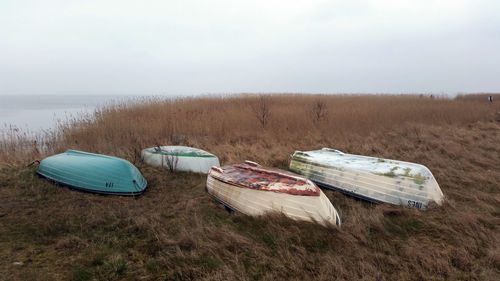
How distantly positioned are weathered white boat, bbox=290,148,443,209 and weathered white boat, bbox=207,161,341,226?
35.1 inches

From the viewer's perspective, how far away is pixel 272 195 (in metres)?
2.94

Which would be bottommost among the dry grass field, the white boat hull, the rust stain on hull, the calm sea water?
the calm sea water

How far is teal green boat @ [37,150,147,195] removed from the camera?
3549 millimetres

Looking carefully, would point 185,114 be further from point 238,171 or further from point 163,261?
point 163,261

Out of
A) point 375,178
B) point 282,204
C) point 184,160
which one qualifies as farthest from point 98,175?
point 375,178

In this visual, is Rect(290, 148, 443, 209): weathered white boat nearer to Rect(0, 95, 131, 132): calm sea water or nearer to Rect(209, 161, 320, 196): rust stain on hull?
Rect(209, 161, 320, 196): rust stain on hull

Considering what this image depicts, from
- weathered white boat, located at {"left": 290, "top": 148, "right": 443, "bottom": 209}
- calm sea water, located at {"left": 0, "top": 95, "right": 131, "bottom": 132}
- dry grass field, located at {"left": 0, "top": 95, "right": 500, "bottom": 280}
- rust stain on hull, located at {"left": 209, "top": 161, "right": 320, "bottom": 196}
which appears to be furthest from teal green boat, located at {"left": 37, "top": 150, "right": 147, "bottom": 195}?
calm sea water, located at {"left": 0, "top": 95, "right": 131, "bottom": 132}

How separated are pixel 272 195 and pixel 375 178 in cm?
146

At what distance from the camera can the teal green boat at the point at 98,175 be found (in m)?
3.55

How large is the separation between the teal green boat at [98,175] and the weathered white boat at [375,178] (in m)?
2.31

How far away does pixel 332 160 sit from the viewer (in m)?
4.21

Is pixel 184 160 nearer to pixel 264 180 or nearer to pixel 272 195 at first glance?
pixel 264 180

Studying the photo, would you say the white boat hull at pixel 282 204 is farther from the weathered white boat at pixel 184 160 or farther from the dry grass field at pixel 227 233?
the weathered white boat at pixel 184 160

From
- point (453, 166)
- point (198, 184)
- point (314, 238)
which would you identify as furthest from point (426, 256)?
point (453, 166)
